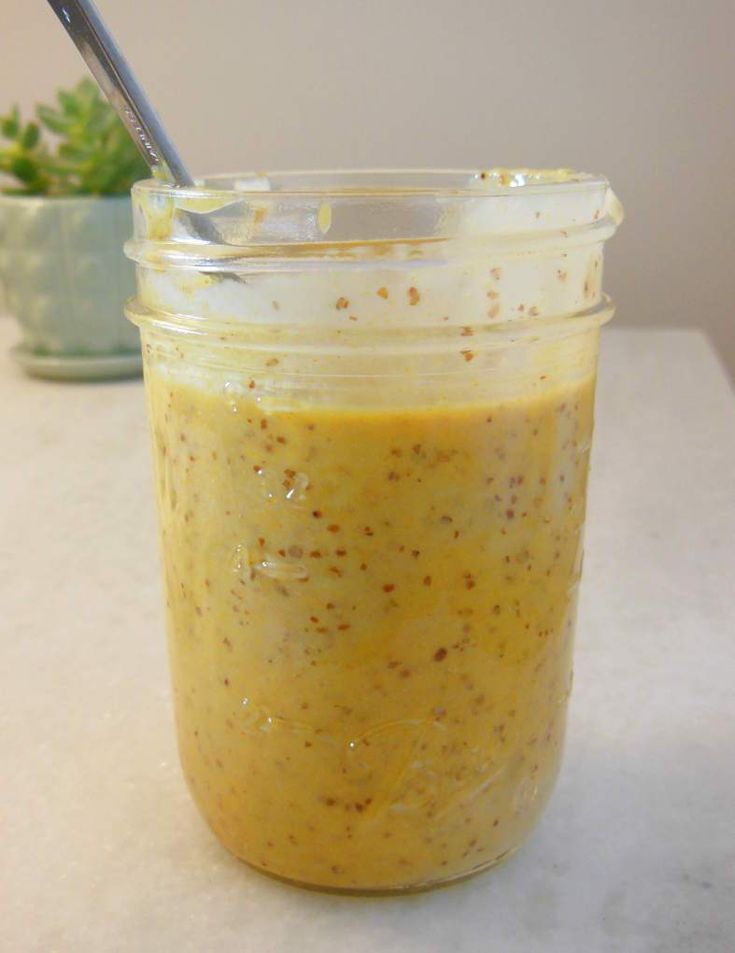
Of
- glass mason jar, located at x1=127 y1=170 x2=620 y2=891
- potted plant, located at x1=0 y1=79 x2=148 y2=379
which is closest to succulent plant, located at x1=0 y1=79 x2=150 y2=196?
potted plant, located at x1=0 y1=79 x2=148 y2=379

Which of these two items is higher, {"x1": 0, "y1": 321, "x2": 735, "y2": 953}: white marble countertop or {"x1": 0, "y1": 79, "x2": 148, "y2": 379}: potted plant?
{"x1": 0, "y1": 79, "x2": 148, "y2": 379}: potted plant

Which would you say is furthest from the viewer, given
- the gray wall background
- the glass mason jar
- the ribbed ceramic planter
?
the gray wall background

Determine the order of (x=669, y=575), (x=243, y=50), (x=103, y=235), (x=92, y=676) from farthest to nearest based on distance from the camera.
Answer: (x=243, y=50) → (x=103, y=235) → (x=669, y=575) → (x=92, y=676)

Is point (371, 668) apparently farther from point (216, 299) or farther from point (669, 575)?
point (669, 575)

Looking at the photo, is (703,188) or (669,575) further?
(703,188)

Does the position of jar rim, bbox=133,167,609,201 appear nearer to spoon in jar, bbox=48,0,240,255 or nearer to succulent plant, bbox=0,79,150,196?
spoon in jar, bbox=48,0,240,255

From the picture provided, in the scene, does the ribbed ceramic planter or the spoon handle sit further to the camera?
the ribbed ceramic planter

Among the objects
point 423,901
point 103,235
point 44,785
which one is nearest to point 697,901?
point 423,901
